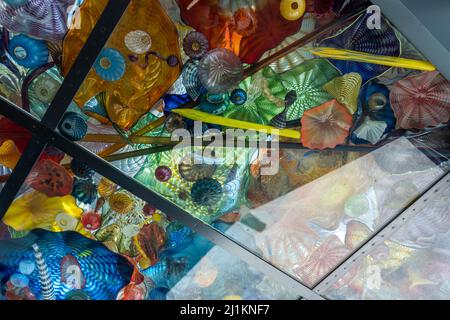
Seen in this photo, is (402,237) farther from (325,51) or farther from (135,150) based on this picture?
(135,150)

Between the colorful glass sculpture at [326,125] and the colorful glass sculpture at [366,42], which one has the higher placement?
the colorful glass sculpture at [366,42]

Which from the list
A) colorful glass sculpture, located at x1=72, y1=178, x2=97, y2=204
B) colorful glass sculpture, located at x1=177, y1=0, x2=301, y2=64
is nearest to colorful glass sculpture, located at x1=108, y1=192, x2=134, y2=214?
colorful glass sculpture, located at x1=72, y1=178, x2=97, y2=204

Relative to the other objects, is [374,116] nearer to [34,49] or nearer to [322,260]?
[322,260]

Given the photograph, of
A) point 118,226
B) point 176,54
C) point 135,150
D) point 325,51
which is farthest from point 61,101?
point 325,51

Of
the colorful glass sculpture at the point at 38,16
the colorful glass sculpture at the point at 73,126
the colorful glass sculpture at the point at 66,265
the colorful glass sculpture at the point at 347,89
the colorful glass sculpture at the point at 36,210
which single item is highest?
the colorful glass sculpture at the point at 347,89

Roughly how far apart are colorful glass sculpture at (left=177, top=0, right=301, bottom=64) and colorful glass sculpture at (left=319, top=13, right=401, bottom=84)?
0.76 ft

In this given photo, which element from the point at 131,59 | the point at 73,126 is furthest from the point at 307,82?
the point at 73,126

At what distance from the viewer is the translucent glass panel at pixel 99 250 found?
304 cm

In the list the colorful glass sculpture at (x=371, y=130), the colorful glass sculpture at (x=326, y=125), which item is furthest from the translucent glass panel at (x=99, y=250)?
the colorful glass sculpture at (x=371, y=130)

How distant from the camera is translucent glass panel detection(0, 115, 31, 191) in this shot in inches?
111

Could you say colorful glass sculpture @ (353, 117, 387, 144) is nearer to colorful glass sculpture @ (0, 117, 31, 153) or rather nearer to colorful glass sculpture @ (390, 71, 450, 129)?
colorful glass sculpture @ (390, 71, 450, 129)

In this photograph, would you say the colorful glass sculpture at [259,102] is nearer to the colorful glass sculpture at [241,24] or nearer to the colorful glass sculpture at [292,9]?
the colorful glass sculpture at [241,24]

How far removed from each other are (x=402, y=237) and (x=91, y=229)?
199 centimetres

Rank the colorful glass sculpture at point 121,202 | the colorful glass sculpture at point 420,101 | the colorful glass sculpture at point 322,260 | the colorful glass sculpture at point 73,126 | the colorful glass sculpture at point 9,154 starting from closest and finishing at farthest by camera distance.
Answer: the colorful glass sculpture at point 420,101
the colorful glass sculpture at point 73,126
the colorful glass sculpture at point 9,154
the colorful glass sculpture at point 121,202
the colorful glass sculpture at point 322,260
